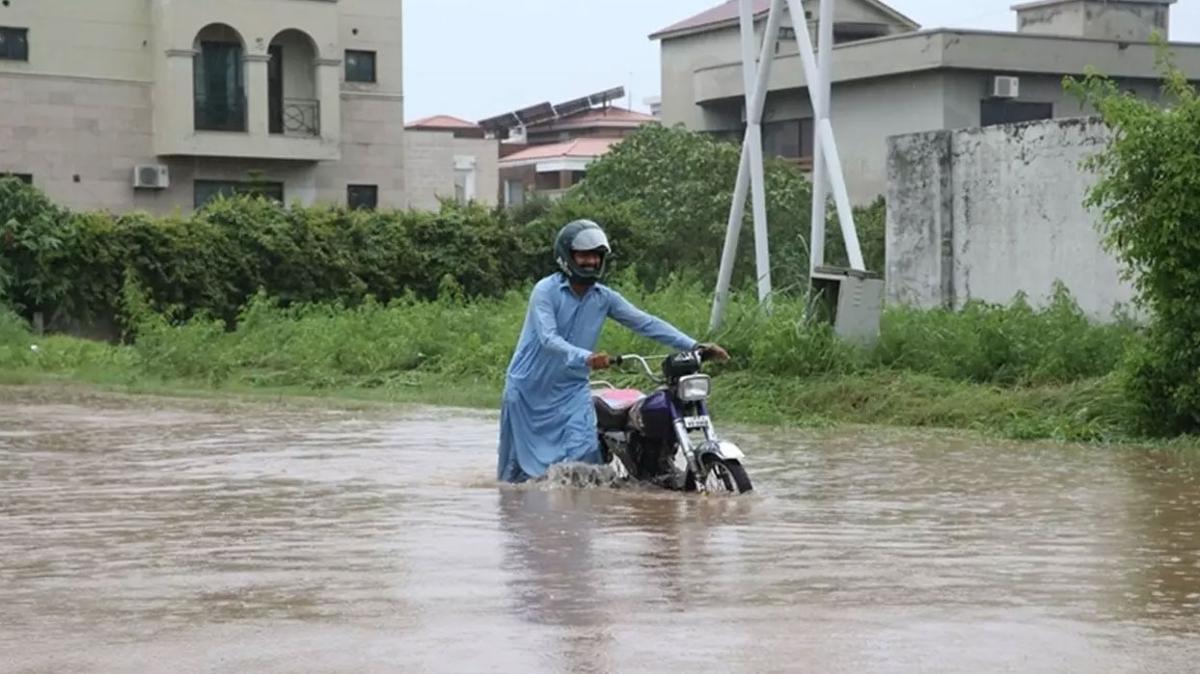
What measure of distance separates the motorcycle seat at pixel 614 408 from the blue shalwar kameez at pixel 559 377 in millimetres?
93

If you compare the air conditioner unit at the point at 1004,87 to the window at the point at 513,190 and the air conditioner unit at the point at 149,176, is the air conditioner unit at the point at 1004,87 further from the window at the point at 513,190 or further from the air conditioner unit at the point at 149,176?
the window at the point at 513,190

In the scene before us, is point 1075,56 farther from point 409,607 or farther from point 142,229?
→ point 409,607

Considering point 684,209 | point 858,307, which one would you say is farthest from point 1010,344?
point 684,209

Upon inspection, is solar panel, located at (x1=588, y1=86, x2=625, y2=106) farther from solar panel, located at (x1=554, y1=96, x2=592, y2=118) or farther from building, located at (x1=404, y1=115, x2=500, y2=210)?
building, located at (x1=404, y1=115, x2=500, y2=210)

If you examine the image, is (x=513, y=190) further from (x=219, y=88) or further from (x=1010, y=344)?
(x=1010, y=344)

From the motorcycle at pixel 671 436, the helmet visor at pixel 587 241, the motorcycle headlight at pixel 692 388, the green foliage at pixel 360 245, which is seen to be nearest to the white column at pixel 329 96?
the green foliage at pixel 360 245

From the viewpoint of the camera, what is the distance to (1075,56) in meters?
A: 47.6

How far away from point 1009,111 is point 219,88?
1806 centimetres

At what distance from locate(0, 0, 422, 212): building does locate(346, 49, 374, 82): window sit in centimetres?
3

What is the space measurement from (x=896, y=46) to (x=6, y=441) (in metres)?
33.3

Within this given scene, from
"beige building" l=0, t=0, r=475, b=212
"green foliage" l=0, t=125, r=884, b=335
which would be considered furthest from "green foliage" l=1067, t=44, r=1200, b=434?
"beige building" l=0, t=0, r=475, b=212

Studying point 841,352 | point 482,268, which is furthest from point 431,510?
point 482,268

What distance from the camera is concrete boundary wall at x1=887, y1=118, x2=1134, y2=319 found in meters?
20.4

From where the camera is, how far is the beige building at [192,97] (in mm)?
42281
